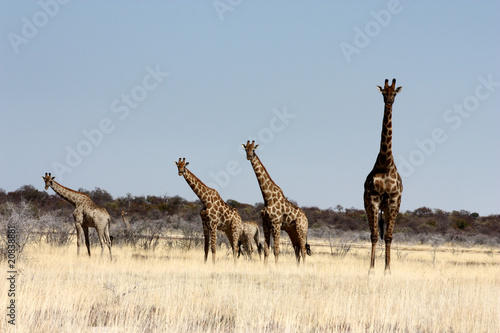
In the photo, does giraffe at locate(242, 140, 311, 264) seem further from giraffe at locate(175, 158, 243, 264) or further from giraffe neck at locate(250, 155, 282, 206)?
giraffe at locate(175, 158, 243, 264)

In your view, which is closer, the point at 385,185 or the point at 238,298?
the point at 238,298

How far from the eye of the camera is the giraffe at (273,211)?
1475cm

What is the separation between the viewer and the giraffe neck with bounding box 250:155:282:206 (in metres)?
15.0

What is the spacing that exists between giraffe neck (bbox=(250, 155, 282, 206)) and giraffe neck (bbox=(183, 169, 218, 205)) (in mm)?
1442

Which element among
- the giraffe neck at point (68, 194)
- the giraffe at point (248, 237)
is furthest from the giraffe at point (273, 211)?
the giraffe neck at point (68, 194)

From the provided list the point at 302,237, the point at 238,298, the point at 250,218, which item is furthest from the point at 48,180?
the point at 250,218

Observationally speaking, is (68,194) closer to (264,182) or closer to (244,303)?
(264,182)

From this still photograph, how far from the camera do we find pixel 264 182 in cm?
1507

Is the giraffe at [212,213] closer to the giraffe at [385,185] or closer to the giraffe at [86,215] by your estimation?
the giraffe at [86,215]

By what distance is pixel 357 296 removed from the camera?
29.9 ft

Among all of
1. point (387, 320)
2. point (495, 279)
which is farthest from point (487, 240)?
point (387, 320)

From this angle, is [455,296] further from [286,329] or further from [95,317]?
[95,317]

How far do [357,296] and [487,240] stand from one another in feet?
106

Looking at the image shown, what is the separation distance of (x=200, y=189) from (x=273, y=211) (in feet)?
7.22
